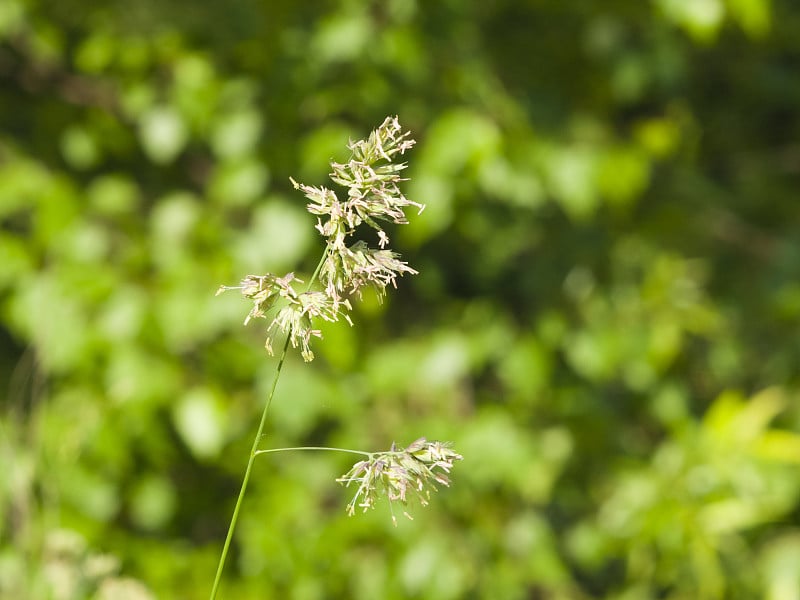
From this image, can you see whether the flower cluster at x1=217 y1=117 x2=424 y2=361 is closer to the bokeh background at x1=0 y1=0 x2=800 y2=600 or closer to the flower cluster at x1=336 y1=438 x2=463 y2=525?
the flower cluster at x1=336 y1=438 x2=463 y2=525

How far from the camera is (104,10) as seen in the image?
209 centimetres

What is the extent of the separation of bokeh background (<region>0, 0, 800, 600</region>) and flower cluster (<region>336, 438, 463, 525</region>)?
1177mm

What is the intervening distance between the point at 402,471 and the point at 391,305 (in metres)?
1.70

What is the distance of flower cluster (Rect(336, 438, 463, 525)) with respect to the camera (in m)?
0.67

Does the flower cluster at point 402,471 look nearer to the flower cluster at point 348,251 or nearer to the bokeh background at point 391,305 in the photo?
the flower cluster at point 348,251

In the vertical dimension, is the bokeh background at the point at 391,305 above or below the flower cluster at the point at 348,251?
above

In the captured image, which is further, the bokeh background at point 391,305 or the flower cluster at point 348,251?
the bokeh background at point 391,305

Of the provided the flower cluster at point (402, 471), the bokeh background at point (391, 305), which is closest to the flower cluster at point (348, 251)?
the flower cluster at point (402, 471)

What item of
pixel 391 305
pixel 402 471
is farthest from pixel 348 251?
pixel 391 305

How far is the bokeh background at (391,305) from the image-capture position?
6.54ft

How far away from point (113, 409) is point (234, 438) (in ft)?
0.85

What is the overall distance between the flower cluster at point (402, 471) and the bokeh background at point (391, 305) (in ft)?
3.86

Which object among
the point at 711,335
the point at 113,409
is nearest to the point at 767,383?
the point at 711,335

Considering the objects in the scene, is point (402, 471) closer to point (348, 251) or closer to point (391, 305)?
point (348, 251)
